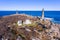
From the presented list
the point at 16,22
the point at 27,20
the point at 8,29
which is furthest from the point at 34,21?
the point at 8,29

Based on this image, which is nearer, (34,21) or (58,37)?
(58,37)

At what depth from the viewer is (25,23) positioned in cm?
2180

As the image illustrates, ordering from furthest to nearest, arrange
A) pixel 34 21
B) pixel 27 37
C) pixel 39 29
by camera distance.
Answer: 1. pixel 34 21
2. pixel 39 29
3. pixel 27 37

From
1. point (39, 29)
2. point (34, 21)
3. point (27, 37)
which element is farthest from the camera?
point (34, 21)

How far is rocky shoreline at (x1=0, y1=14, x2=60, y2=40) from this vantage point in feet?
65.0

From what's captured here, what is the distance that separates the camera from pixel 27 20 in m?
22.2

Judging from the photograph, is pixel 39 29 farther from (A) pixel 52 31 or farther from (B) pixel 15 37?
(B) pixel 15 37

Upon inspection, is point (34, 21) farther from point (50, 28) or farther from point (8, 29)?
point (8, 29)

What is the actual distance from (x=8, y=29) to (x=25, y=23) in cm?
236

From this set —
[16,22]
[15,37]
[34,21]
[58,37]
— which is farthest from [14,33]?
[58,37]

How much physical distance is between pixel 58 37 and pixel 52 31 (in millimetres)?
1061

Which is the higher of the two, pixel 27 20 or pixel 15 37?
pixel 27 20

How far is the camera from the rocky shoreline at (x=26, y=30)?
19797 millimetres

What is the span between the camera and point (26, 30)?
66.7 feet
